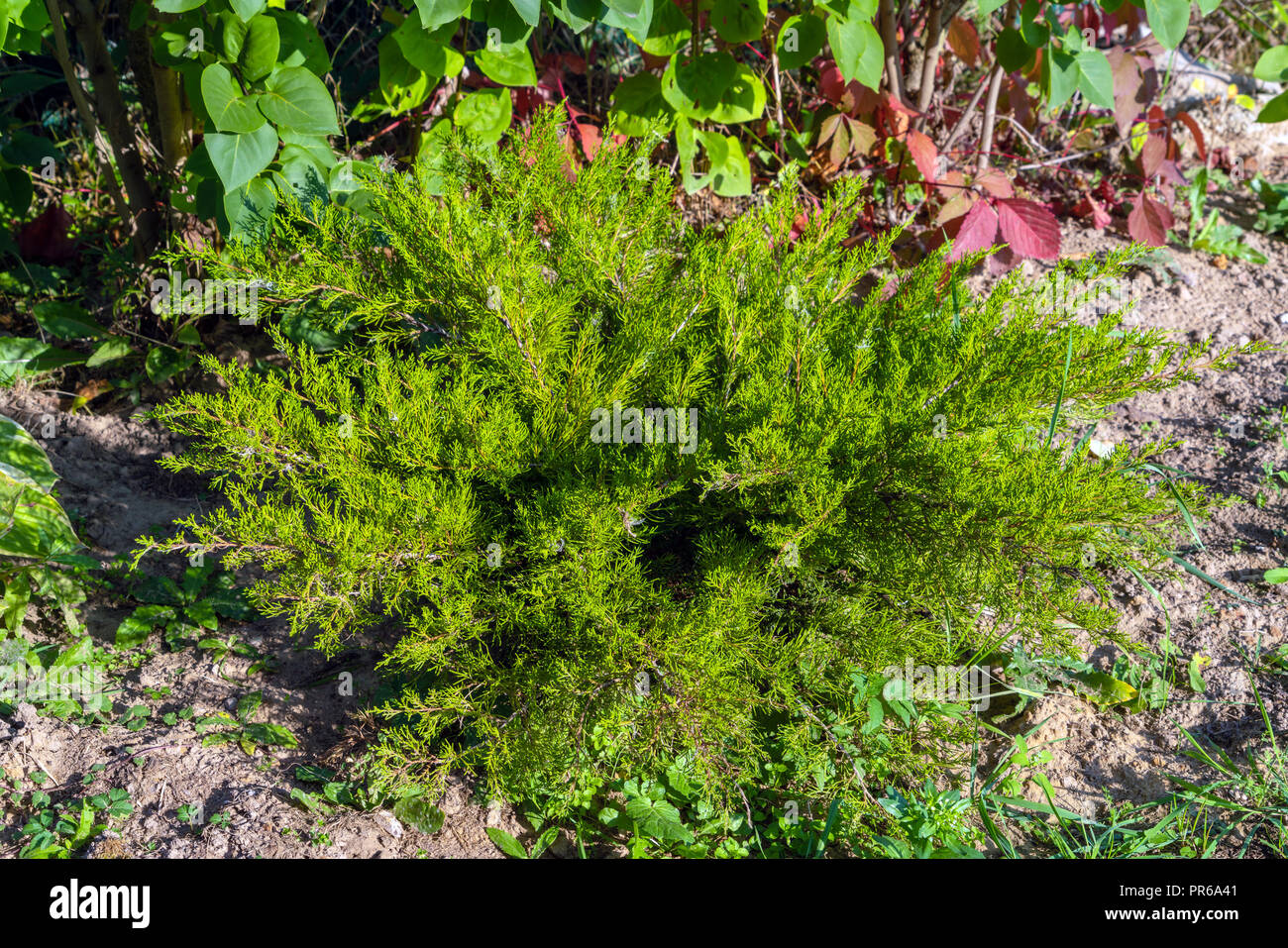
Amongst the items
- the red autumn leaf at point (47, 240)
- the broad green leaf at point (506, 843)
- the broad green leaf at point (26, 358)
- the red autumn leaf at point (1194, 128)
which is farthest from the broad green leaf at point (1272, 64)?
the red autumn leaf at point (47, 240)

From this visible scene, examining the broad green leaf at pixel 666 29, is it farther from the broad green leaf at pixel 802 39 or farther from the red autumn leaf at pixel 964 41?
the red autumn leaf at pixel 964 41

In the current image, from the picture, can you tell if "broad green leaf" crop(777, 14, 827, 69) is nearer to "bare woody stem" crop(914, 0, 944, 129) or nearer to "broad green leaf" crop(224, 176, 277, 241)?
"bare woody stem" crop(914, 0, 944, 129)

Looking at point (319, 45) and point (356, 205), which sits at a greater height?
point (319, 45)

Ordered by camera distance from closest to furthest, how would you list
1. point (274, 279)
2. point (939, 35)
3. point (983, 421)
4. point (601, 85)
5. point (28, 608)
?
point (983, 421) < point (274, 279) < point (28, 608) < point (939, 35) < point (601, 85)

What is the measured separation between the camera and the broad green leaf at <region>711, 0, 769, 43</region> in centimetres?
269

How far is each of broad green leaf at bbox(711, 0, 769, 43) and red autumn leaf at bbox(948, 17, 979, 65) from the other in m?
1.08

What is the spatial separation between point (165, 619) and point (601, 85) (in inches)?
106

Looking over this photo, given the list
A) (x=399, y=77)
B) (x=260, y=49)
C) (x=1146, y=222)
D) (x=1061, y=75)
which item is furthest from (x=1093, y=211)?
(x=260, y=49)

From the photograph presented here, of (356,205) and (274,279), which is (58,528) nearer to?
(274,279)

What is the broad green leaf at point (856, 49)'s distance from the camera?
254cm

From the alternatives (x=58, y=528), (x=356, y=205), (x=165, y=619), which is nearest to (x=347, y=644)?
(x=165, y=619)

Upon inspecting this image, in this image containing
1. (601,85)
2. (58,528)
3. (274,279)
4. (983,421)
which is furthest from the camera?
(601,85)

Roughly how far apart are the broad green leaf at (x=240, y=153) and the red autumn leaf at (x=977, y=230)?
6.87 feet

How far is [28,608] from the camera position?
2.43 m
